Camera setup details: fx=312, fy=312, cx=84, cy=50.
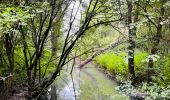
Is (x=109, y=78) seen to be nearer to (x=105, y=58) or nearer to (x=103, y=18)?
(x=105, y=58)

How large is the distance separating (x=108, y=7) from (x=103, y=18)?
0.58m

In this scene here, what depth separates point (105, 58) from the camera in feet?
50.5

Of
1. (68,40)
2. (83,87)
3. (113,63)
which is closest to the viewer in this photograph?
(68,40)

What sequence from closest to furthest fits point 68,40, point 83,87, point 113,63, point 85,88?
1. point 68,40
2. point 85,88
3. point 83,87
4. point 113,63

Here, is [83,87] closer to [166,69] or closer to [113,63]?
[113,63]

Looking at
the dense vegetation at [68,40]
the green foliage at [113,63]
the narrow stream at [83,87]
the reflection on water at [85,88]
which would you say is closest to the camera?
the dense vegetation at [68,40]

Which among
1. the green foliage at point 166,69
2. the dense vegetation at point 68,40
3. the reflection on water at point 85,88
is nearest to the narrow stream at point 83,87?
the reflection on water at point 85,88

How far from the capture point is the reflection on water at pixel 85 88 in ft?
32.9

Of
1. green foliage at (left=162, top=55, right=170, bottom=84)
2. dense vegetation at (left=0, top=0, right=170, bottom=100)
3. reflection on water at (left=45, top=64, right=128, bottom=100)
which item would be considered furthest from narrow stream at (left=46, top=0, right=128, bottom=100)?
green foliage at (left=162, top=55, right=170, bottom=84)

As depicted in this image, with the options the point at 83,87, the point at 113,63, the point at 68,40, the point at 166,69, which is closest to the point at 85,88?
the point at 83,87

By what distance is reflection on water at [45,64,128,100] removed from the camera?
10019 mm

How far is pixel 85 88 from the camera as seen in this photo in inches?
454

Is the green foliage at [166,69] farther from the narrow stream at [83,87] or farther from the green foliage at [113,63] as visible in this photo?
the green foliage at [113,63]

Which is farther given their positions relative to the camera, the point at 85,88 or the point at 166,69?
the point at 85,88
